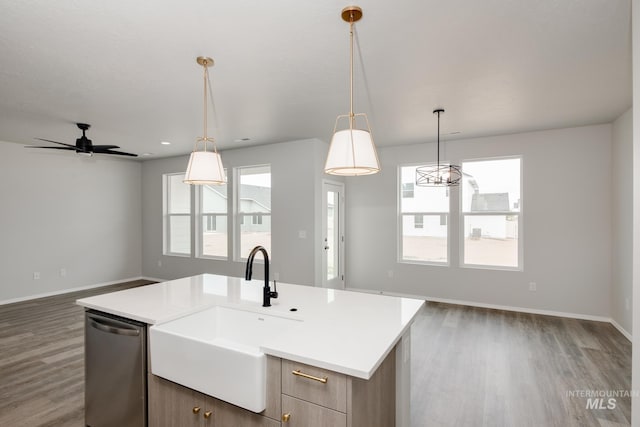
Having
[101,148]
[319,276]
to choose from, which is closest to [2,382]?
[101,148]

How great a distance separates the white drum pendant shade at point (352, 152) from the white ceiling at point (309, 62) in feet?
2.74

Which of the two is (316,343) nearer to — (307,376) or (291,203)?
(307,376)

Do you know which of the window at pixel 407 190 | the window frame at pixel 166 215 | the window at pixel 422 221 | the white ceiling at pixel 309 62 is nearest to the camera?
the white ceiling at pixel 309 62

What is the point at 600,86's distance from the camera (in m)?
3.05

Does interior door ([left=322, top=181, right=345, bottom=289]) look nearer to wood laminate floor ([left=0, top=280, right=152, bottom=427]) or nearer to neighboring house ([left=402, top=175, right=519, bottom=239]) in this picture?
neighboring house ([left=402, top=175, right=519, bottom=239])

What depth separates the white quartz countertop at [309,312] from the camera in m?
1.32

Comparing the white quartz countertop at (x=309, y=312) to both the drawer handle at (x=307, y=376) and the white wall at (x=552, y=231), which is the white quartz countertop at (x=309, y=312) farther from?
the white wall at (x=552, y=231)

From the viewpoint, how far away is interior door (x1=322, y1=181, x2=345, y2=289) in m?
5.29

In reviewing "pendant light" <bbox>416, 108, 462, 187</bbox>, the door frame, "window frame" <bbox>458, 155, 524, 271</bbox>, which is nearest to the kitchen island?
"pendant light" <bbox>416, 108, 462, 187</bbox>

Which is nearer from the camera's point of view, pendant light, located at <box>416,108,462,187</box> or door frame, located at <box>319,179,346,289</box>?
pendant light, located at <box>416,108,462,187</box>

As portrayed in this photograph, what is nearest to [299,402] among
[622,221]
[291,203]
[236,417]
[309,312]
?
[236,417]

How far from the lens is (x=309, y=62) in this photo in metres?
2.59

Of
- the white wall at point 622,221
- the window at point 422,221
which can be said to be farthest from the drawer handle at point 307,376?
the window at point 422,221

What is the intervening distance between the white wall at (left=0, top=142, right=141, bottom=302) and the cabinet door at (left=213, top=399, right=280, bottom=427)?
5820mm
